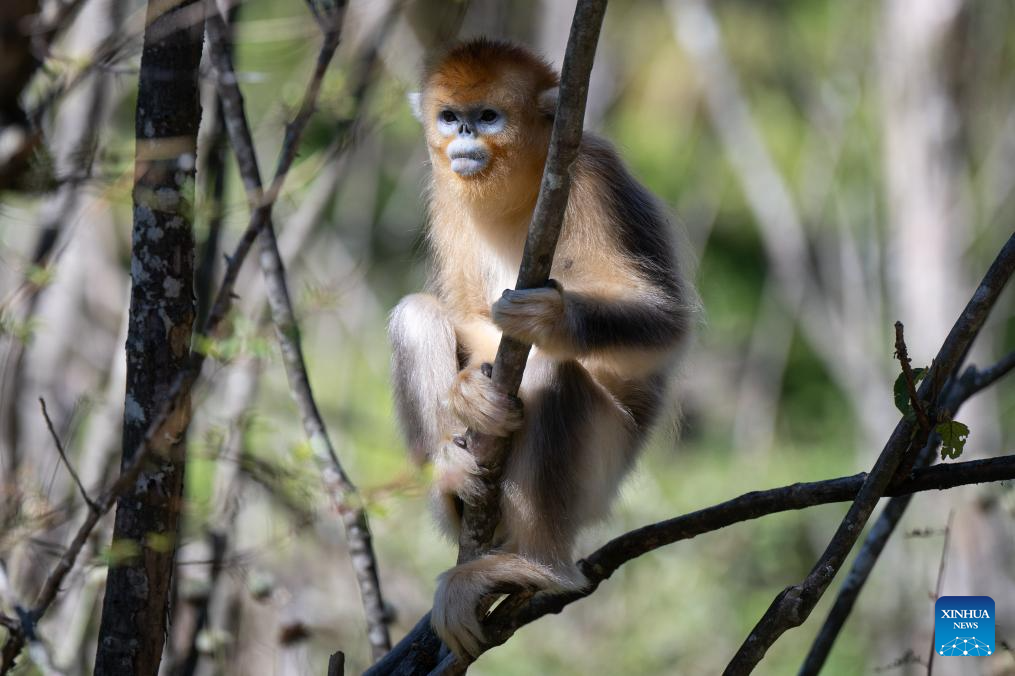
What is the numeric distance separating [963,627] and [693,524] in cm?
131

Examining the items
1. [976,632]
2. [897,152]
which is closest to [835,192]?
[897,152]

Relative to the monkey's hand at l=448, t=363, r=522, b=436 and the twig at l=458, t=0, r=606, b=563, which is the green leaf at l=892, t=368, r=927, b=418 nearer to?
the twig at l=458, t=0, r=606, b=563

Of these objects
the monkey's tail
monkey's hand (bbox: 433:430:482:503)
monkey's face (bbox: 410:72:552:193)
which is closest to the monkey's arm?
monkey's hand (bbox: 433:430:482:503)

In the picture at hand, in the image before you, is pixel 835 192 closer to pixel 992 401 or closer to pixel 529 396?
pixel 992 401

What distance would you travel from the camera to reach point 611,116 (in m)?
12.6

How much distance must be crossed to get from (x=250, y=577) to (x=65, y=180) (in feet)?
6.71

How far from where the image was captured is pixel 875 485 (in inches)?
98.0

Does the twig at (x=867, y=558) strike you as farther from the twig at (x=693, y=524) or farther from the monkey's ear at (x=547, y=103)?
the monkey's ear at (x=547, y=103)

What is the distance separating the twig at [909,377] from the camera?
231 centimetres

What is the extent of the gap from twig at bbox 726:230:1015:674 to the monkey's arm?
1050 millimetres

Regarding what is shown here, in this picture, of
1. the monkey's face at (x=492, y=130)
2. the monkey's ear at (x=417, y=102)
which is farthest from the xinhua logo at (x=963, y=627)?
the monkey's ear at (x=417, y=102)

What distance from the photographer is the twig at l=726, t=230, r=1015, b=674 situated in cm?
245

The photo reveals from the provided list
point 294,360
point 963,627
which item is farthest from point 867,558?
point 294,360

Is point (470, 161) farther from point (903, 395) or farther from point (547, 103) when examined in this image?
point (903, 395)
